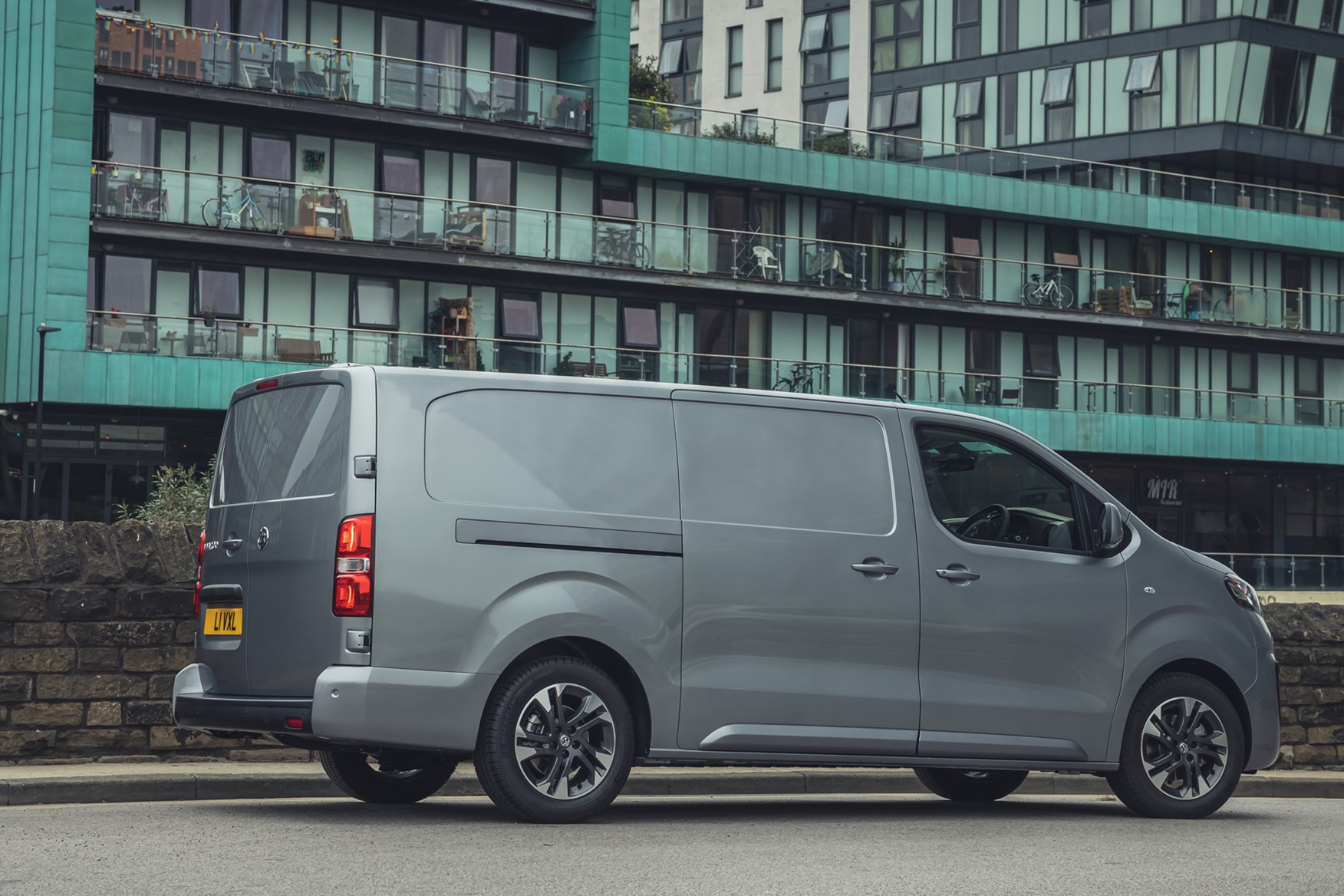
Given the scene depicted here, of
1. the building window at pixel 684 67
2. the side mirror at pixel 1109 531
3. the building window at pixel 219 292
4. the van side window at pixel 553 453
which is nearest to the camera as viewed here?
the van side window at pixel 553 453

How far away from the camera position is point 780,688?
9211 mm

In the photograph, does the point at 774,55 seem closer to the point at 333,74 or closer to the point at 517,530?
the point at 333,74

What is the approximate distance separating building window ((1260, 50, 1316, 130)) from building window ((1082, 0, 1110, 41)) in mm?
4730

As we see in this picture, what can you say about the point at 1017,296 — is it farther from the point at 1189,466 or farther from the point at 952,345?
the point at 1189,466

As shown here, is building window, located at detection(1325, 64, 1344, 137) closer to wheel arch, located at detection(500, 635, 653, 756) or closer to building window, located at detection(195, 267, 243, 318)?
building window, located at detection(195, 267, 243, 318)

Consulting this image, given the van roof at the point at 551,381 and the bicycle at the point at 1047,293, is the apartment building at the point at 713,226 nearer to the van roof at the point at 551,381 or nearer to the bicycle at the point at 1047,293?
the bicycle at the point at 1047,293

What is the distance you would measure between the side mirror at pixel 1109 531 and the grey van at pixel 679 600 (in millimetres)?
14

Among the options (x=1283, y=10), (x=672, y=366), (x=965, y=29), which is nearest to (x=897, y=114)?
(x=965, y=29)

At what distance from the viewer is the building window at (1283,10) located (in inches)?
2137

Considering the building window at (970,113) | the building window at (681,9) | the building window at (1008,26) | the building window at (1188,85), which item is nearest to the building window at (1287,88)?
the building window at (1188,85)

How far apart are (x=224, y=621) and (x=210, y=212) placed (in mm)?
30317

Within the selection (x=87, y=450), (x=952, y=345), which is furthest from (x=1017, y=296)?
(x=87, y=450)

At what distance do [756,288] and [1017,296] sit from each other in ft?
27.8

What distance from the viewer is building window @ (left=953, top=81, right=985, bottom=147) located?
2286 inches
